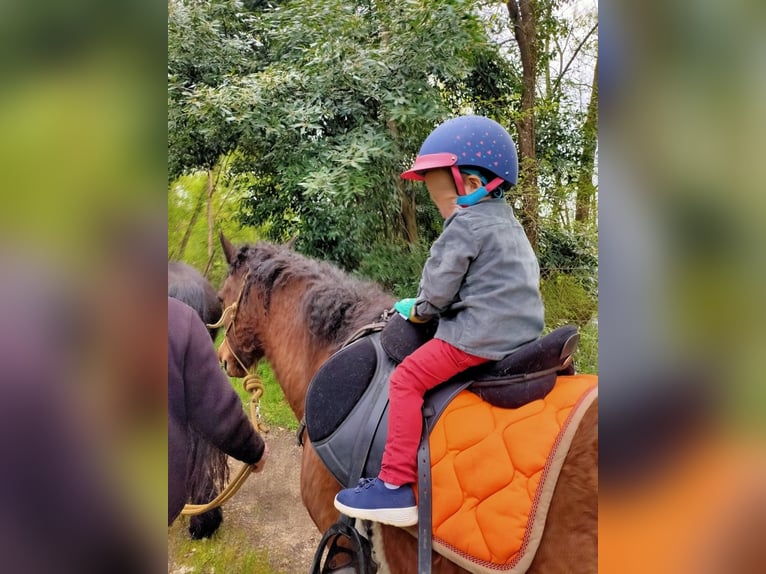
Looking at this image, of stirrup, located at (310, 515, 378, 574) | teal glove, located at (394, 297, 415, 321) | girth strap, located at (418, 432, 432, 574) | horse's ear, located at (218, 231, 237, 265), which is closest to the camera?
girth strap, located at (418, 432, 432, 574)

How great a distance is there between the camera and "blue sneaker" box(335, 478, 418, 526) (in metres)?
1.35

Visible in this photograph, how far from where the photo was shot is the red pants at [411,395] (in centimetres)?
138

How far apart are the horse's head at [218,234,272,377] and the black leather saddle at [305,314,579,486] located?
79 centimetres

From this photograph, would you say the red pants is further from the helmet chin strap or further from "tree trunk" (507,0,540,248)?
"tree trunk" (507,0,540,248)

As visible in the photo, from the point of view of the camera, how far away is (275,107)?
3.25 metres

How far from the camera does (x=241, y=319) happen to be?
2316 millimetres

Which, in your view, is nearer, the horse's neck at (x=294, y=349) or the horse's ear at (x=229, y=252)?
the horse's neck at (x=294, y=349)

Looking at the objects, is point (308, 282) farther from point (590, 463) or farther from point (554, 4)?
point (554, 4)

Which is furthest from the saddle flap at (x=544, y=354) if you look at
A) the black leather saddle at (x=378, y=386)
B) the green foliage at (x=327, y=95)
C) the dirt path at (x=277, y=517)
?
the dirt path at (x=277, y=517)

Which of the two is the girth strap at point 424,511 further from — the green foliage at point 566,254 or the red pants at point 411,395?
the green foliage at point 566,254

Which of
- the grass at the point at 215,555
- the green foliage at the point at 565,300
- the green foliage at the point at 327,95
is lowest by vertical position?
the grass at the point at 215,555

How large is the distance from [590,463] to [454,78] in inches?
114

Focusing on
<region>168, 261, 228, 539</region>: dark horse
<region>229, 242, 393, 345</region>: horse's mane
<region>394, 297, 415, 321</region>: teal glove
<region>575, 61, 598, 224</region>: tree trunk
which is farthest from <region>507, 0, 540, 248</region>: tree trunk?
<region>168, 261, 228, 539</region>: dark horse
